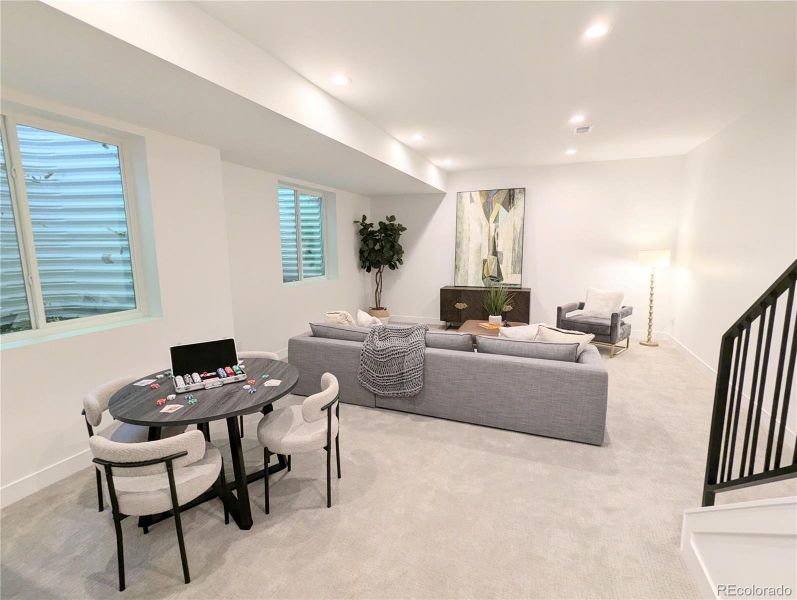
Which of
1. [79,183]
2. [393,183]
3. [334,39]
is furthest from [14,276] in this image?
[393,183]

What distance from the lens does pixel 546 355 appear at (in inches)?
116

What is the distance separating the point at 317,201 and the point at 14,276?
13.5 ft

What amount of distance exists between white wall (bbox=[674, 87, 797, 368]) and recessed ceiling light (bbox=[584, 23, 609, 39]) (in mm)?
1888

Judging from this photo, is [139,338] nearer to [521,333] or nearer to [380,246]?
[521,333]

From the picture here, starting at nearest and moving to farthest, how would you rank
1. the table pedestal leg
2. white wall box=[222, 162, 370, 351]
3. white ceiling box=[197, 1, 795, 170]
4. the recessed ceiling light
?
the table pedestal leg, white ceiling box=[197, 1, 795, 170], the recessed ceiling light, white wall box=[222, 162, 370, 351]

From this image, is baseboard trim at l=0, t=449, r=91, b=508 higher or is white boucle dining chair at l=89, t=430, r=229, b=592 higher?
white boucle dining chair at l=89, t=430, r=229, b=592

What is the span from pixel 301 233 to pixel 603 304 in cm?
446

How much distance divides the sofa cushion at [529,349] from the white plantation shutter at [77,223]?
2.93 meters

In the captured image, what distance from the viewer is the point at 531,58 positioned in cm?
263

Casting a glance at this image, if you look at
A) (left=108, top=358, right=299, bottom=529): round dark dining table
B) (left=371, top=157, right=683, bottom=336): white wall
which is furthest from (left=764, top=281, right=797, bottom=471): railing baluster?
(left=371, top=157, right=683, bottom=336): white wall

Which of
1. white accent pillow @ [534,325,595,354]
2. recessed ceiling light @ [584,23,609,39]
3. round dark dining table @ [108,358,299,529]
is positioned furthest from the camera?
white accent pillow @ [534,325,595,354]

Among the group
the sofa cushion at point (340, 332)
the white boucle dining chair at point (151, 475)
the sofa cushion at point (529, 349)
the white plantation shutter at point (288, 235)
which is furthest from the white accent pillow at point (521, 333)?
the white plantation shutter at point (288, 235)

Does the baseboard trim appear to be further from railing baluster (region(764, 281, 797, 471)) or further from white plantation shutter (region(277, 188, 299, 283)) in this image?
railing baluster (region(764, 281, 797, 471))

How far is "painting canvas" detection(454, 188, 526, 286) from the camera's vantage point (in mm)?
6406
